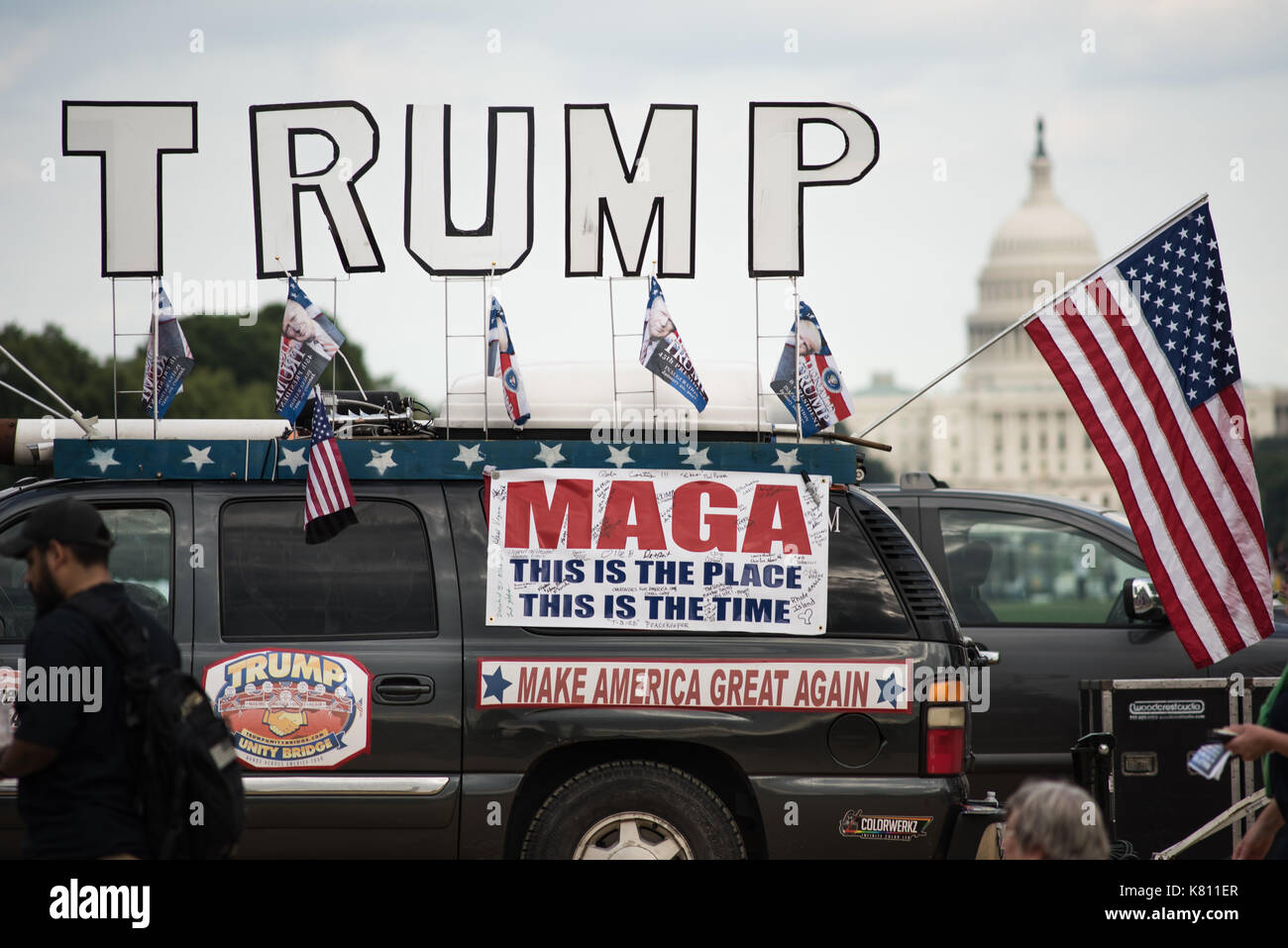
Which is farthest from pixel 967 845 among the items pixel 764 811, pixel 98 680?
pixel 98 680

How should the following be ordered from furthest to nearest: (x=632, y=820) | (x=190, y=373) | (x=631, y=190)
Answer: (x=190, y=373), (x=631, y=190), (x=632, y=820)

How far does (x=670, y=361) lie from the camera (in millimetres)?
6352

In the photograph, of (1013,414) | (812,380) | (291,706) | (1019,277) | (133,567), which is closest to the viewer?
(291,706)

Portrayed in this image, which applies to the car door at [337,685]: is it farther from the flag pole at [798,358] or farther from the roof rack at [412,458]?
the flag pole at [798,358]

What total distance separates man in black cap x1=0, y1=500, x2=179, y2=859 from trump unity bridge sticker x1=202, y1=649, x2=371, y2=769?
1.60 m

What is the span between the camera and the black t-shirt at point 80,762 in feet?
12.4

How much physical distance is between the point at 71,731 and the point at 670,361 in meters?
3.21

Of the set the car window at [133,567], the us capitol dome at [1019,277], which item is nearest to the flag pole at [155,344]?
the car window at [133,567]

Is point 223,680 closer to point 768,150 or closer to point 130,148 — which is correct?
point 130,148

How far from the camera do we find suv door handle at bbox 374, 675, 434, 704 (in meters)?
5.55

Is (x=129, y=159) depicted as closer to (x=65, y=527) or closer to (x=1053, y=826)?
(x=65, y=527)

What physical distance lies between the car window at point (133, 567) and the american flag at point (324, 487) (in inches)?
22.3

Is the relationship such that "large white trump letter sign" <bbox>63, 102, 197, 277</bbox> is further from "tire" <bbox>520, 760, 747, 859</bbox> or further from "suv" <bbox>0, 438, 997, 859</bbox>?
"tire" <bbox>520, 760, 747, 859</bbox>

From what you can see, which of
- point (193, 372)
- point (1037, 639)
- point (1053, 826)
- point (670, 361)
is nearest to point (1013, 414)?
point (193, 372)
